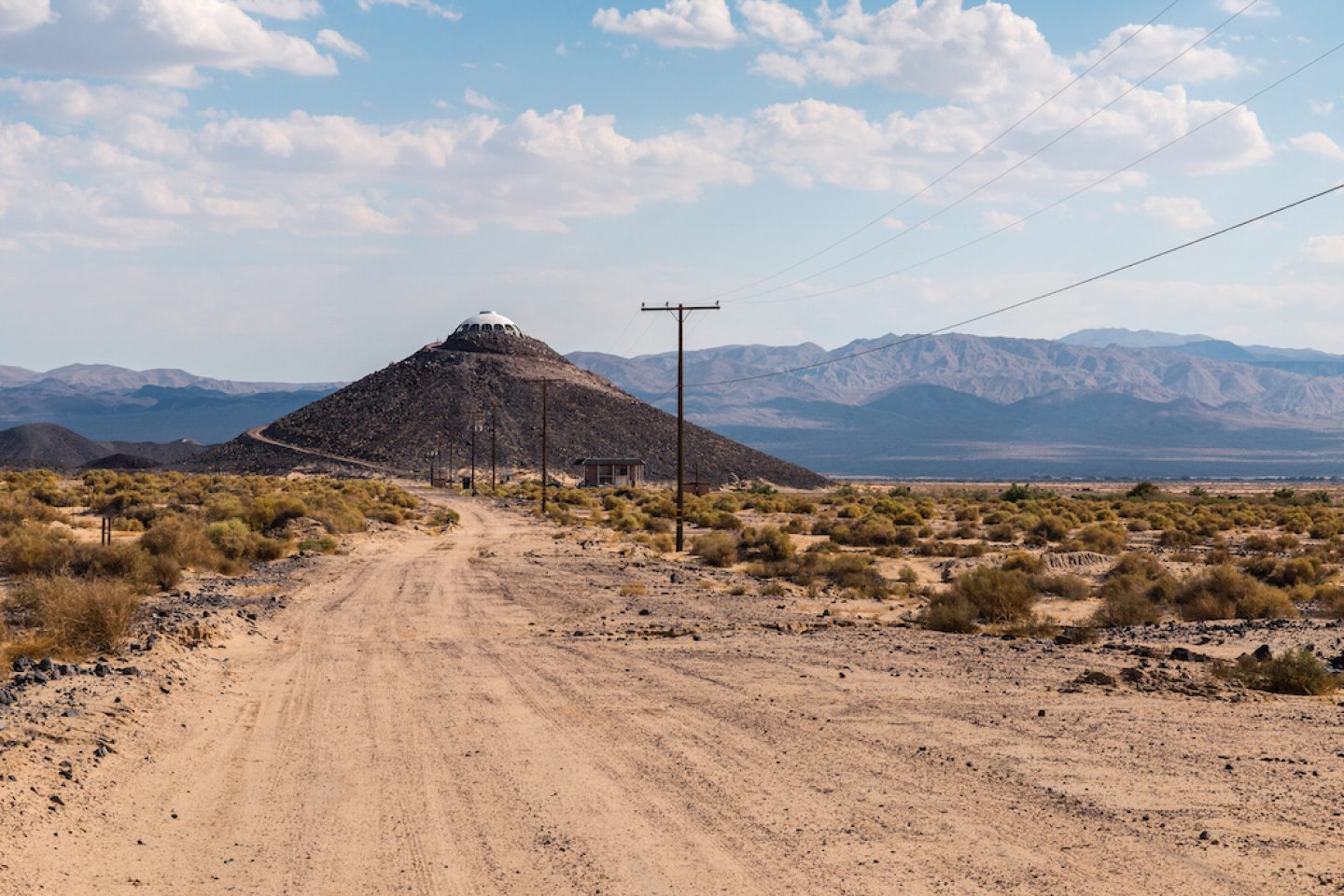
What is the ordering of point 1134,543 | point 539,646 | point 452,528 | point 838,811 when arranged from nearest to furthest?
point 838,811, point 539,646, point 1134,543, point 452,528

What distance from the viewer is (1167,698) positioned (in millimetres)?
14031

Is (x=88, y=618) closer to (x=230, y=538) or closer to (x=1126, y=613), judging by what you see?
(x=230, y=538)

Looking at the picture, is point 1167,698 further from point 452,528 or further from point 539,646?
point 452,528

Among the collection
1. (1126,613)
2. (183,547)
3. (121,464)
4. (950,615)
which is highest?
(183,547)

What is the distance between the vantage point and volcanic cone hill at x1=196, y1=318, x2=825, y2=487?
142m

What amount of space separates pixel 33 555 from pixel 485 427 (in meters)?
122

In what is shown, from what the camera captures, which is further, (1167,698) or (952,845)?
(1167,698)

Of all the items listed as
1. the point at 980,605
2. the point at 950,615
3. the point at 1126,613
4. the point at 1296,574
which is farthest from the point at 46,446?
the point at 1126,613

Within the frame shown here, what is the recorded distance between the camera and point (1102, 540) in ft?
132

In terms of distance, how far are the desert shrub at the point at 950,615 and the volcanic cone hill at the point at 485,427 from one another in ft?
357

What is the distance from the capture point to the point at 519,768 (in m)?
11.1

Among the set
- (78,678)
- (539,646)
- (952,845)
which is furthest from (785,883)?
(539,646)

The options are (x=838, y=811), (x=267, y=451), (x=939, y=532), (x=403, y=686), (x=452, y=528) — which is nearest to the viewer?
(x=838, y=811)

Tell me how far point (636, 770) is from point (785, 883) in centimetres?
306
